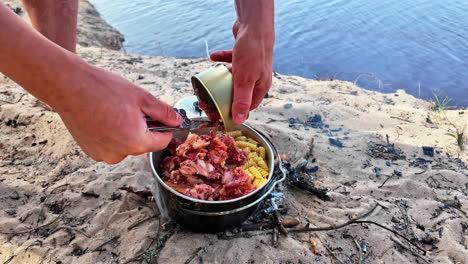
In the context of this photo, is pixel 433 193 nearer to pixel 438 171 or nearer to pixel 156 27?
pixel 438 171

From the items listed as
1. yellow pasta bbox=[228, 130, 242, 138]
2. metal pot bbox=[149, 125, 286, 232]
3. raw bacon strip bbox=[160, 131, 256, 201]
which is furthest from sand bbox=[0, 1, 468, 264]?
yellow pasta bbox=[228, 130, 242, 138]

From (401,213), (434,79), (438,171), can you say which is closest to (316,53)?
(434,79)

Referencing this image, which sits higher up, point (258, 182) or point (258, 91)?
point (258, 91)

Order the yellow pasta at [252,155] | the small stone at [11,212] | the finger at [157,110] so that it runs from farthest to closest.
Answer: the yellow pasta at [252,155], the small stone at [11,212], the finger at [157,110]

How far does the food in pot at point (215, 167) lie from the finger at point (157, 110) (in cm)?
80

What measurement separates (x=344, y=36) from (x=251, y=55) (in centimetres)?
805

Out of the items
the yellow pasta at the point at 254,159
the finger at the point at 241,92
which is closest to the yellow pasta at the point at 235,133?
the yellow pasta at the point at 254,159

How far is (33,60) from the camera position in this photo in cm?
140

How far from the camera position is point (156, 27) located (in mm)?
9984

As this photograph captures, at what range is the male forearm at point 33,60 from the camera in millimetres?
1361

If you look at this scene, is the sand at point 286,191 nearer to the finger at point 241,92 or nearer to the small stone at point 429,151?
the small stone at point 429,151

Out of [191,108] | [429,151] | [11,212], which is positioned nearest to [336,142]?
[429,151]

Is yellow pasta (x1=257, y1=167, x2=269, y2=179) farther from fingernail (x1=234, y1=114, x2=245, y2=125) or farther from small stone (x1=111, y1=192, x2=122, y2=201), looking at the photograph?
small stone (x1=111, y1=192, x2=122, y2=201)

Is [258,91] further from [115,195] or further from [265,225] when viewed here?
[115,195]
